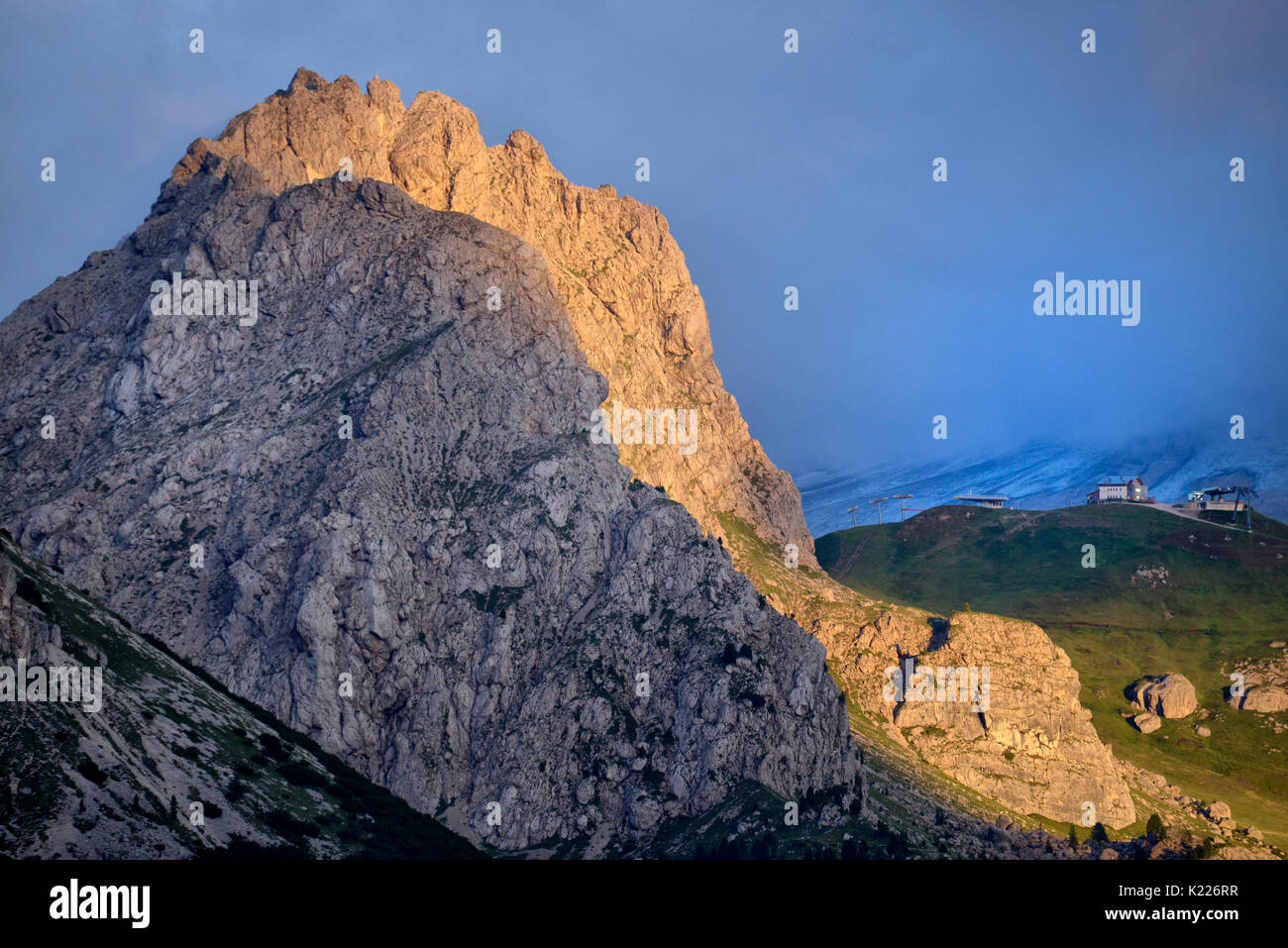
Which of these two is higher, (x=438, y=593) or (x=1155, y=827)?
(x=438, y=593)

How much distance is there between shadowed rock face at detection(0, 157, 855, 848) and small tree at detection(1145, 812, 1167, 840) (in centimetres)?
6351

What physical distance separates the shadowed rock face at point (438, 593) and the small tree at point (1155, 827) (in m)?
63.5

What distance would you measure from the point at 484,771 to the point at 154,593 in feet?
212

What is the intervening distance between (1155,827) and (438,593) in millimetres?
143471

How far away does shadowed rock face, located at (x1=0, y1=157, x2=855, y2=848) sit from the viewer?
520 feet

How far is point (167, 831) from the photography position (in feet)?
257

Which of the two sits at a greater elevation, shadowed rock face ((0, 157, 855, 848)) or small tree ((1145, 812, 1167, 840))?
shadowed rock face ((0, 157, 855, 848))

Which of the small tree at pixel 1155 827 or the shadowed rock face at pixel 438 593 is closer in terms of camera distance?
the shadowed rock face at pixel 438 593

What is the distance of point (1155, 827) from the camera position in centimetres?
18688

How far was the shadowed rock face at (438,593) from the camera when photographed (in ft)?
520

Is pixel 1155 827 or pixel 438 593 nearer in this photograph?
pixel 438 593
